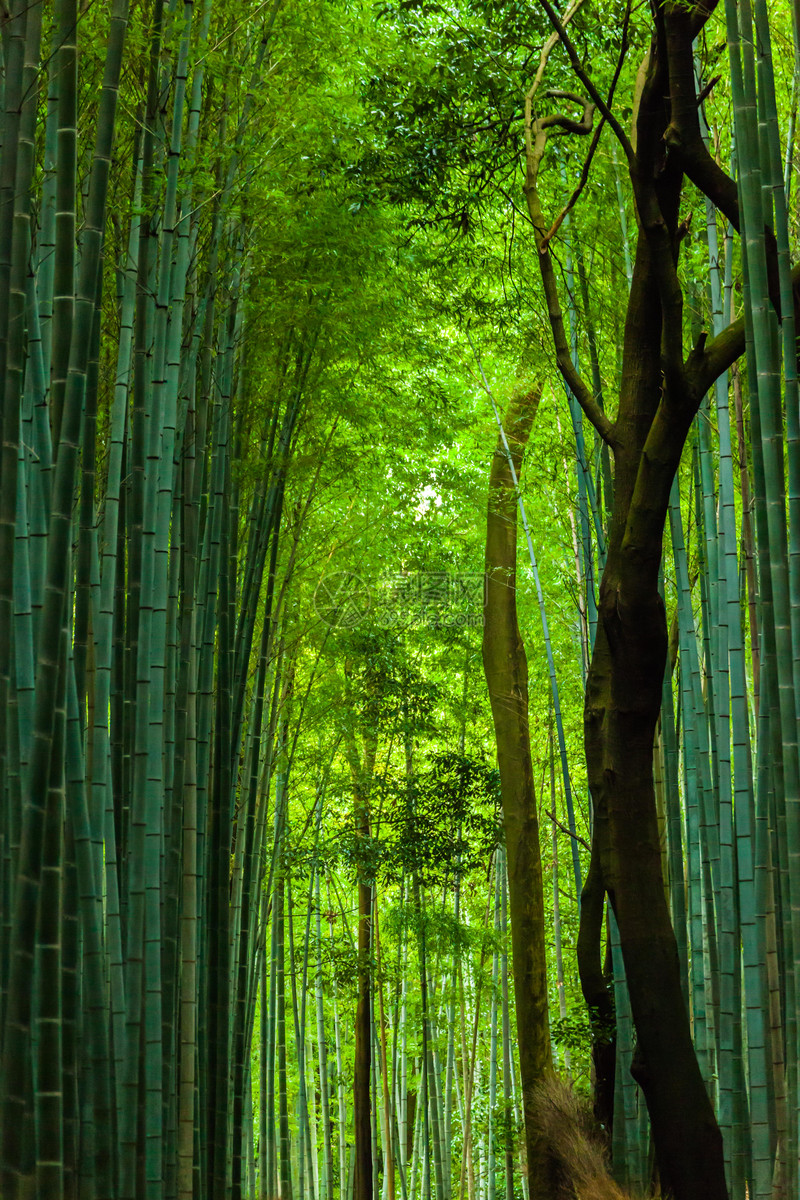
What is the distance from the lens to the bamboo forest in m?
2.20

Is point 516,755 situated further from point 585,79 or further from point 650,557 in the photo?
point 585,79

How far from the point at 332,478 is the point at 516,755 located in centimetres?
201

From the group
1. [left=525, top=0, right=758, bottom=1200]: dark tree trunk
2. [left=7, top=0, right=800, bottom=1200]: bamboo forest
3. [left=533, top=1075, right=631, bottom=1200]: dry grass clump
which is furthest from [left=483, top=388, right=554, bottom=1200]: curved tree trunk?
[left=525, top=0, right=758, bottom=1200]: dark tree trunk

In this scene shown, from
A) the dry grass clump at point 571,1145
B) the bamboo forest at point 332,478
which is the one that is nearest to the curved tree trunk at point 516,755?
the bamboo forest at point 332,478

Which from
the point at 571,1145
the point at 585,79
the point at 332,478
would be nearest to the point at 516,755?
the point at 332,478

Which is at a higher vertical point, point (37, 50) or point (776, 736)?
point (37, 50)

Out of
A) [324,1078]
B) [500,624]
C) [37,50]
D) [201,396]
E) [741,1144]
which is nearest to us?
[37,50]

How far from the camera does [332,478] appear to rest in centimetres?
614

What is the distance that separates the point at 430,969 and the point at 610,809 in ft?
20.9

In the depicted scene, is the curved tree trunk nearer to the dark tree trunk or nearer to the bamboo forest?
the bamboo forest

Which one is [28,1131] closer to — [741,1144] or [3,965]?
[3,965]

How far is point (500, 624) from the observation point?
700cm

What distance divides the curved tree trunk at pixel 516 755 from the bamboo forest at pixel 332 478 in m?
0.03

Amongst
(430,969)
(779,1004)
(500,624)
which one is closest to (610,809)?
(779,1004)
